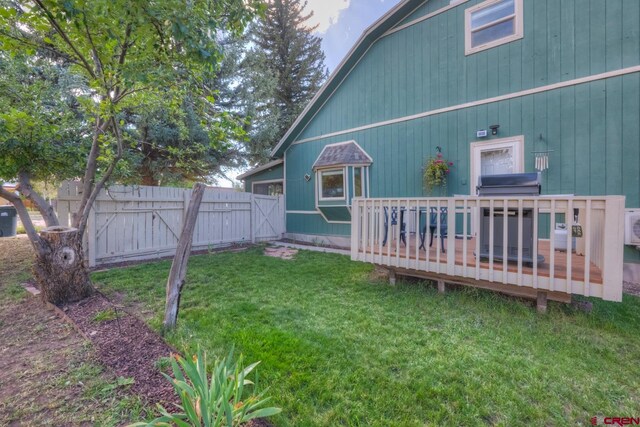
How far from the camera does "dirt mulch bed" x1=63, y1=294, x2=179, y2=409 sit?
1989 millimetres

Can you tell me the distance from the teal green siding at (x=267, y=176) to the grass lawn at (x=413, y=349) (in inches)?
248

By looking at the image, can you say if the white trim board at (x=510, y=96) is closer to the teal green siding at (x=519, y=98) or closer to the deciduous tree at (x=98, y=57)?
the teal green siding at (x=519, y=98)

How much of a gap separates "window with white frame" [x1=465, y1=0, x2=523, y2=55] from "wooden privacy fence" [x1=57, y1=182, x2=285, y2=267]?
681 centimetres

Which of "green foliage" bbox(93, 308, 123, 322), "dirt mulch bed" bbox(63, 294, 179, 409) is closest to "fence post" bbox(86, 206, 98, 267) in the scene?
"dirt mulch bed" bbox(63, 294, 179, 409)

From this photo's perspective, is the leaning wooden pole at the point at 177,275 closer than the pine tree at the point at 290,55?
Yes

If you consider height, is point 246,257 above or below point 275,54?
below

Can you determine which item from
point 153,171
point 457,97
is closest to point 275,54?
point 153,171

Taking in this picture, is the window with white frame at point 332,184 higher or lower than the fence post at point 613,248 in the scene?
higher

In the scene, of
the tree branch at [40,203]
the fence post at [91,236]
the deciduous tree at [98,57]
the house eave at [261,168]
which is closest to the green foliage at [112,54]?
the deciduous tree at [98,57]

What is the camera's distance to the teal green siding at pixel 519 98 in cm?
455

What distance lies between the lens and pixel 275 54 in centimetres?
1605

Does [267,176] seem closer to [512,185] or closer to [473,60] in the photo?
[473,60]

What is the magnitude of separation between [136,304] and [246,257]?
3042 mm

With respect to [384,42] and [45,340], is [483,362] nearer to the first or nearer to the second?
[45,340]
